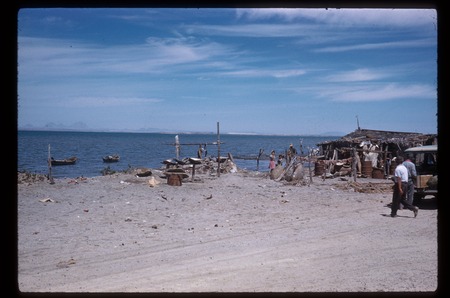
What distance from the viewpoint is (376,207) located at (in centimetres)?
1425

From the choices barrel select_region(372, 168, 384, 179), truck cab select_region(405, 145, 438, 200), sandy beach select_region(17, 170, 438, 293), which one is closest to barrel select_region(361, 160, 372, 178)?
barrel select_region(372, 168, 384, 179)

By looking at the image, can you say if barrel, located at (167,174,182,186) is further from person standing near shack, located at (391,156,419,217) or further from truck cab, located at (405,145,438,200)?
person standing near shack, located at (391,156,419,217)

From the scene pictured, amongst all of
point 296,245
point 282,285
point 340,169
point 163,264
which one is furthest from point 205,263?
point 340,169

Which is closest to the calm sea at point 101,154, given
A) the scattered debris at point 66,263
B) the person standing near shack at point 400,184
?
the scattered debris at point 66,263

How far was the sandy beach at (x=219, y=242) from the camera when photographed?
6.29m

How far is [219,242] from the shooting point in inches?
363

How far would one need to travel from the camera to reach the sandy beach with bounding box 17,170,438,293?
6.29 meters

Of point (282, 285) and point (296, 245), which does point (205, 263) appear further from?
point (296, 245)

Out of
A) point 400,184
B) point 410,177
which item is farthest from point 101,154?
point 400,184

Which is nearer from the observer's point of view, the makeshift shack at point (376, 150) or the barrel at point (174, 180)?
the barrel at point (174, 180)

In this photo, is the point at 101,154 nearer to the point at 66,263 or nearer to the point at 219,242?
the point at 219,242

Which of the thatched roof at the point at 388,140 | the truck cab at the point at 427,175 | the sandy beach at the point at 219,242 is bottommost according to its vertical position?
the sandy beach at the point at 219,242

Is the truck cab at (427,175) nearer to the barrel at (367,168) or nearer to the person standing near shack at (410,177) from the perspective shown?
the person standing near shack at (410,177)
